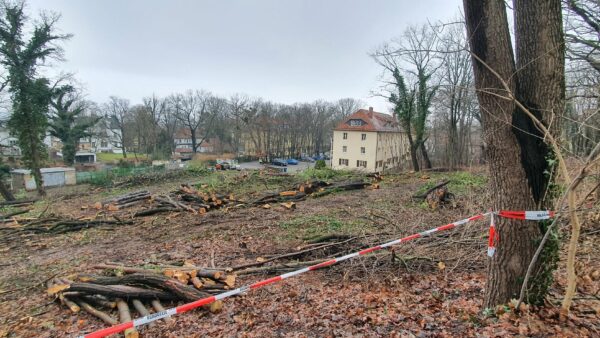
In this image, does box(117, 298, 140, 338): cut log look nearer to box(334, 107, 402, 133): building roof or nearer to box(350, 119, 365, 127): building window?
box(334, 107, 402, 133): building roof

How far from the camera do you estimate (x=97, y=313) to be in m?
4.11

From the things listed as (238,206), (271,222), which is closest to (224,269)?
(271,222)

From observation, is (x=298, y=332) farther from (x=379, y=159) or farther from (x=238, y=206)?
(x=379, y=159)

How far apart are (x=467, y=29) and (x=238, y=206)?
934 cm

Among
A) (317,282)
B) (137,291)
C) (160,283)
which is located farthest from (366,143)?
(137,291)

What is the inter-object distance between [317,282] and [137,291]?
2689 millimetres

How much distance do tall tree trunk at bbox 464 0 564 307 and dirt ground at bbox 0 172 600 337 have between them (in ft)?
2.48

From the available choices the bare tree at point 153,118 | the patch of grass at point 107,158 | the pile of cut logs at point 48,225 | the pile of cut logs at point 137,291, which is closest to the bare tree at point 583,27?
the pile of cut logs at point 137,291

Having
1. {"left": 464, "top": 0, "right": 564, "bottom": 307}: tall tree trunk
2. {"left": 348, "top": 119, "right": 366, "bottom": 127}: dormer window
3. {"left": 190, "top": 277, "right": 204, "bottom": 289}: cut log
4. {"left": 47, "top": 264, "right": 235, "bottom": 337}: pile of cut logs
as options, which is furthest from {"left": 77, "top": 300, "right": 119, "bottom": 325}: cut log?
{"left": 348, "top": 119, "right": 366, "bottom": 127}: dormer window

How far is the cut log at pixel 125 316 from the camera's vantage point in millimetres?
3572

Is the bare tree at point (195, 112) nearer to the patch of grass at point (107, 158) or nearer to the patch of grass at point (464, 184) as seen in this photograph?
the patch of grass at point (107, 158)

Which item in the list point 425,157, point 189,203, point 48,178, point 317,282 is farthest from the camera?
point 425,157

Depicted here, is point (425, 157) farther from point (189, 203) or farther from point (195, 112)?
point (195, 112)

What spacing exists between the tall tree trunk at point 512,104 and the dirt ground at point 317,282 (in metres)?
0.76
